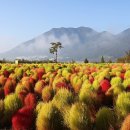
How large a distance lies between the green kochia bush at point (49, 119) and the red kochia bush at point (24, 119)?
0.36m

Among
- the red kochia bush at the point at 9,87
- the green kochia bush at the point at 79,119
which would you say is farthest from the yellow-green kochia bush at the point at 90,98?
Answer: the red kochia bush at the point at 9,87

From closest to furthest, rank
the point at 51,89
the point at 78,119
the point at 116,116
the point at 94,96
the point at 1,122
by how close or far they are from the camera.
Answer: the point at 78,119 < the point at 116,116 < the point at 1,122 < the point at 94,96 < the point at 51,89

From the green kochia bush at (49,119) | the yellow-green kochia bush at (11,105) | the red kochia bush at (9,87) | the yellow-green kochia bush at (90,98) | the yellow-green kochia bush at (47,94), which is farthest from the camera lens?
the red kochia bush at (9,87)

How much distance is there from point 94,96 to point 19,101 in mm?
1687

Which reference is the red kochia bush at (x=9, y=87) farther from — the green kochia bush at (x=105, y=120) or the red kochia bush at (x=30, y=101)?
the green kochia bush at (x=105, y=120)

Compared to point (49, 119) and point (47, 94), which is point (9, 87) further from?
point (49, 119)

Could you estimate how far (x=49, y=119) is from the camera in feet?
24.4

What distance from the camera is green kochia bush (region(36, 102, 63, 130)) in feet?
24.4

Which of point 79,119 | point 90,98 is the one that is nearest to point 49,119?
point 79,119

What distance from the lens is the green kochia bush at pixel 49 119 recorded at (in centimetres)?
745

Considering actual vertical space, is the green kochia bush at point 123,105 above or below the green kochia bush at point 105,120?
above

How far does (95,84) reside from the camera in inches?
496

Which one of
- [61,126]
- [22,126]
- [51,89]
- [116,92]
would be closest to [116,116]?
[61,126]

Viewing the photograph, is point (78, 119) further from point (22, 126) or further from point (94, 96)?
point (94, 96)
